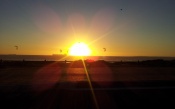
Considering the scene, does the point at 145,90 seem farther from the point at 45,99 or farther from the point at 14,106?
the point at 14,106

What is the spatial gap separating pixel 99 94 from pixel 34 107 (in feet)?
11.4

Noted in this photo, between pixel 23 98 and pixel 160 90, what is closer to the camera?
pixel 23 98

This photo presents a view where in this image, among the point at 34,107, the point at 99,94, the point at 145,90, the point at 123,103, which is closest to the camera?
the point at 34,107

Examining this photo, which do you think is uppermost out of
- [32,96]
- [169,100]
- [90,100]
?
[32,96]

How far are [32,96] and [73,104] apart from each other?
2.37 m

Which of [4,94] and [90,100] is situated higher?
[4,94]

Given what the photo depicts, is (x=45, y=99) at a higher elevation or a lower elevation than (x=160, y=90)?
higher

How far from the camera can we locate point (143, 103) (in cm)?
1020

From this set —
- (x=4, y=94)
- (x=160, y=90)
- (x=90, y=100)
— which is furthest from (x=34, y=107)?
(x=160, y=90)

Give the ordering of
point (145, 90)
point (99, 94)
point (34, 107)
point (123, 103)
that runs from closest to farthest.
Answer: point (34, 107), point (123, 103), point (99, 94), point (145, 90)

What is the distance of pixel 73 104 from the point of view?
9914mm

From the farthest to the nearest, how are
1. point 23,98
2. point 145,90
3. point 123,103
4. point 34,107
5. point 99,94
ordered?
1. point 145,90
2. point 99,94
3. point 23,98
4. point 123,103
5. point 34,107

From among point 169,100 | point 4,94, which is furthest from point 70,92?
point 169,100

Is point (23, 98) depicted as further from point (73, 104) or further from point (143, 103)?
point (143, 103)
